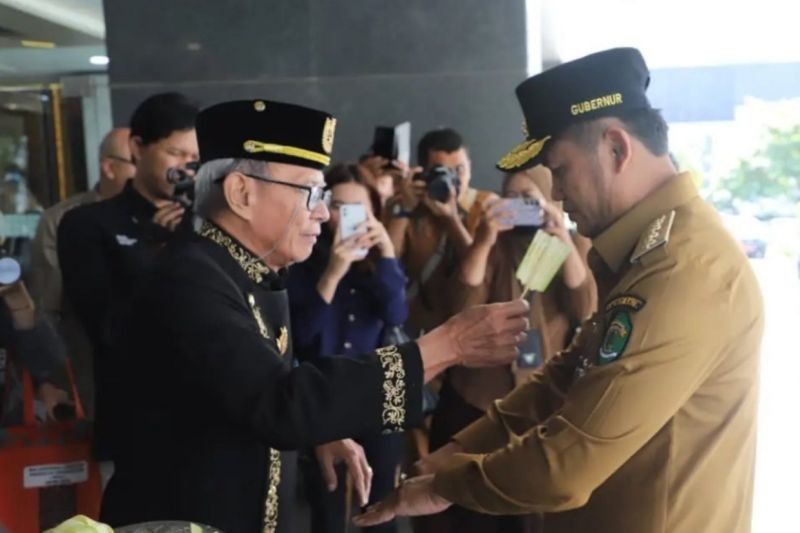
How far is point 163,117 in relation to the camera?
2293 mm

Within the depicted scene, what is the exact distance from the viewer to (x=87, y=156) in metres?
4.07

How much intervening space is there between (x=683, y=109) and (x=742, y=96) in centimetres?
26

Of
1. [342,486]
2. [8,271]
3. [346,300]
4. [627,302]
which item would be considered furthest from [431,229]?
[627,302]

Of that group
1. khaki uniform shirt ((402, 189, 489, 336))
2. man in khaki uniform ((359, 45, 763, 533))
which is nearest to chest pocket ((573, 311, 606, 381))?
man in khaki uniform ((359, 45, 763, 533))

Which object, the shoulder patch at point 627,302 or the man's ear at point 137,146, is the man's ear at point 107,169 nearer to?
the man's ear at point 137,146

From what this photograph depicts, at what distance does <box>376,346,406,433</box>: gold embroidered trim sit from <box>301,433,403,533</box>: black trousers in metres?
1.51

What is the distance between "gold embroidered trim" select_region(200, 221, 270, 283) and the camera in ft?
4.58

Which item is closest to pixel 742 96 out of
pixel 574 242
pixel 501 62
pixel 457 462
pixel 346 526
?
pixel 501 62

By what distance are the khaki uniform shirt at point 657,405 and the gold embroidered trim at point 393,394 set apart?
151mm

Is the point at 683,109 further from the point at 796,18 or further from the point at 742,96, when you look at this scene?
the point at 796,18

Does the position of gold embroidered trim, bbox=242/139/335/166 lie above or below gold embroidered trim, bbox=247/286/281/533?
above

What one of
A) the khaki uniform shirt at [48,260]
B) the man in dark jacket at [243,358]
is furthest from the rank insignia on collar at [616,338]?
the khaki uniform shirt at [48,260]

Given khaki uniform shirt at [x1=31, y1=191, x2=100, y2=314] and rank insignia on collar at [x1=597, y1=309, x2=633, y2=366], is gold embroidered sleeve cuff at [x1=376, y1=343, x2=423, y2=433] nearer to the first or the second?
rank insignia on collar at [x1=597, y1=309, x2=633, y2=366]

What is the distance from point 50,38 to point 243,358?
10.9 feet
